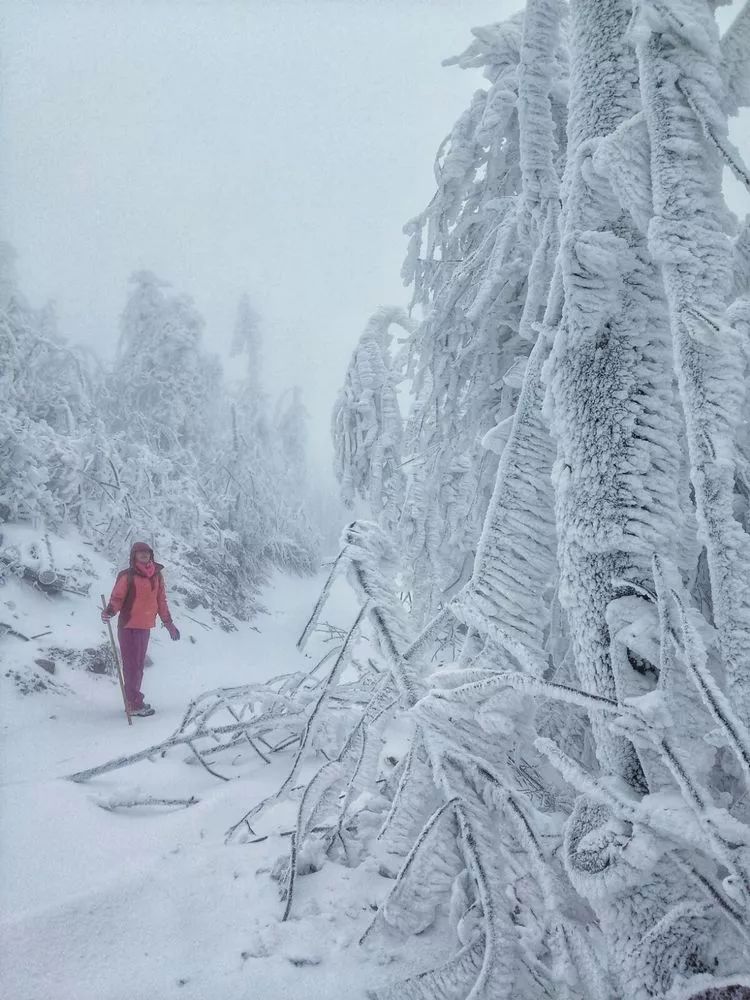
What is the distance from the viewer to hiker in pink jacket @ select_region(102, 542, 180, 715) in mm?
5016

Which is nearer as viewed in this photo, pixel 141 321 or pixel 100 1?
pixel 100 1

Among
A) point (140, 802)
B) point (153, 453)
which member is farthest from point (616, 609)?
point (153, 453)

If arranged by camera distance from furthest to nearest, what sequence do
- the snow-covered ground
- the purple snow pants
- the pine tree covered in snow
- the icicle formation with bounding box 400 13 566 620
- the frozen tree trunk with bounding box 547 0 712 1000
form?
the purple snow pants < the icicle formation with bounding box 400 13 566 620 < the snow-covered ground < the frozen tree trunk with bounding box 547 0 712 1000 < the pine tree covered in snow

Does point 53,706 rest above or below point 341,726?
below

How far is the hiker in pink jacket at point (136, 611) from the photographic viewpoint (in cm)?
502

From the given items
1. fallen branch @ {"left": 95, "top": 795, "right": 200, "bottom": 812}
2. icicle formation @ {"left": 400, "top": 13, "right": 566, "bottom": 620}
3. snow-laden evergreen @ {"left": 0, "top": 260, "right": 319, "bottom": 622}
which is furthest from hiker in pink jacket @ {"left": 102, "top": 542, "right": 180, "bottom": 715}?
icicle formation @ {"left": 400, "top": 13, "right": 566, "bottom": 620}

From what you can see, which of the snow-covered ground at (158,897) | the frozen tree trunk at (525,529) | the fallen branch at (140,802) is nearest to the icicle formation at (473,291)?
the frozen tree trunk at (525,529)

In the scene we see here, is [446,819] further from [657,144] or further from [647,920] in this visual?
[657,144]

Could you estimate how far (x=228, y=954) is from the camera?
4.92 feet

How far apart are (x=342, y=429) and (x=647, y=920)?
4191 mm

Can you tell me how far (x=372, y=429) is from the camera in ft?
15.4

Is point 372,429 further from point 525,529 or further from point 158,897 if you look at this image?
point 158,897

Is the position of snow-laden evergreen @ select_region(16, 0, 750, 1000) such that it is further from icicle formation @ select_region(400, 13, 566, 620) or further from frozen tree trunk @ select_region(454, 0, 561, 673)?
icicle formation @ select_region(400, 13, 566, 620)

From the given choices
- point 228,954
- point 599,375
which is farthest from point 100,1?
point 228,954
